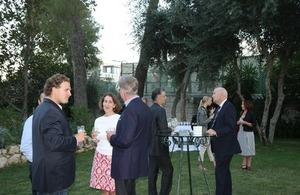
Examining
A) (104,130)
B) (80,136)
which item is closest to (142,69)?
(104,130)

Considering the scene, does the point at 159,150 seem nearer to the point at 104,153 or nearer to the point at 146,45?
the point at 104,153

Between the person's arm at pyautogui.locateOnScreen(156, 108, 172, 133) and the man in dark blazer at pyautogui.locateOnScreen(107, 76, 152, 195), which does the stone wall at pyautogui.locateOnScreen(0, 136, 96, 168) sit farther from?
the man in dark blazer at pyautogui.locateOnScreen(107, 76, 152, 195)

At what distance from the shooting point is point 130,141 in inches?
155

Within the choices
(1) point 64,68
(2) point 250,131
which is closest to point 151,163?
(2) point 250,131

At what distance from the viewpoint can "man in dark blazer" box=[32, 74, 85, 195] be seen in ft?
10.9

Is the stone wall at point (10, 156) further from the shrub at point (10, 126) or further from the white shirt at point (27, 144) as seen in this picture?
the white shirt at point (27, 144)

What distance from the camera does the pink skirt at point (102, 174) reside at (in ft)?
16.1

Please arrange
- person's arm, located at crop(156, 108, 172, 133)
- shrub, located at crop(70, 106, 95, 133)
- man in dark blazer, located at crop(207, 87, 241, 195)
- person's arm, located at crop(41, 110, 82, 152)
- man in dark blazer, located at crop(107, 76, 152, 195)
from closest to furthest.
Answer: person's arm, located at crop(41, 110, 82, 152) → man in dark blazer, located at crop(107, 76, 152, 195) → man in dark blazer, located at crop(207, 87, 241, 195) → person's arm, located at crop(156, 108, 172, 133) → shrub, located at crop(70, 106, 95, 133)

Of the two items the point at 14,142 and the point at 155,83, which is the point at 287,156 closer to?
the point at 14,142

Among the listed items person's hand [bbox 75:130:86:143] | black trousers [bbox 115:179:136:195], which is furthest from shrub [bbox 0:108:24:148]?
person's hand [bbox 75:130:86:143]

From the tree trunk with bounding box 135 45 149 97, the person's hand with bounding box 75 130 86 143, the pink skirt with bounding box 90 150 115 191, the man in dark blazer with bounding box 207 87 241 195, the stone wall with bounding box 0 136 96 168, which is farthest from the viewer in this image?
the tree trunk with bounding box 135 45 149 97

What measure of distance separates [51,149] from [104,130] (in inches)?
68.2

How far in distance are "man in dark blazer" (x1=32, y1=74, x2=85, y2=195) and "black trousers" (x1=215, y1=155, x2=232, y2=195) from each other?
8.94 ft

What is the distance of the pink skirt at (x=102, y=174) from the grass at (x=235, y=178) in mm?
1989
